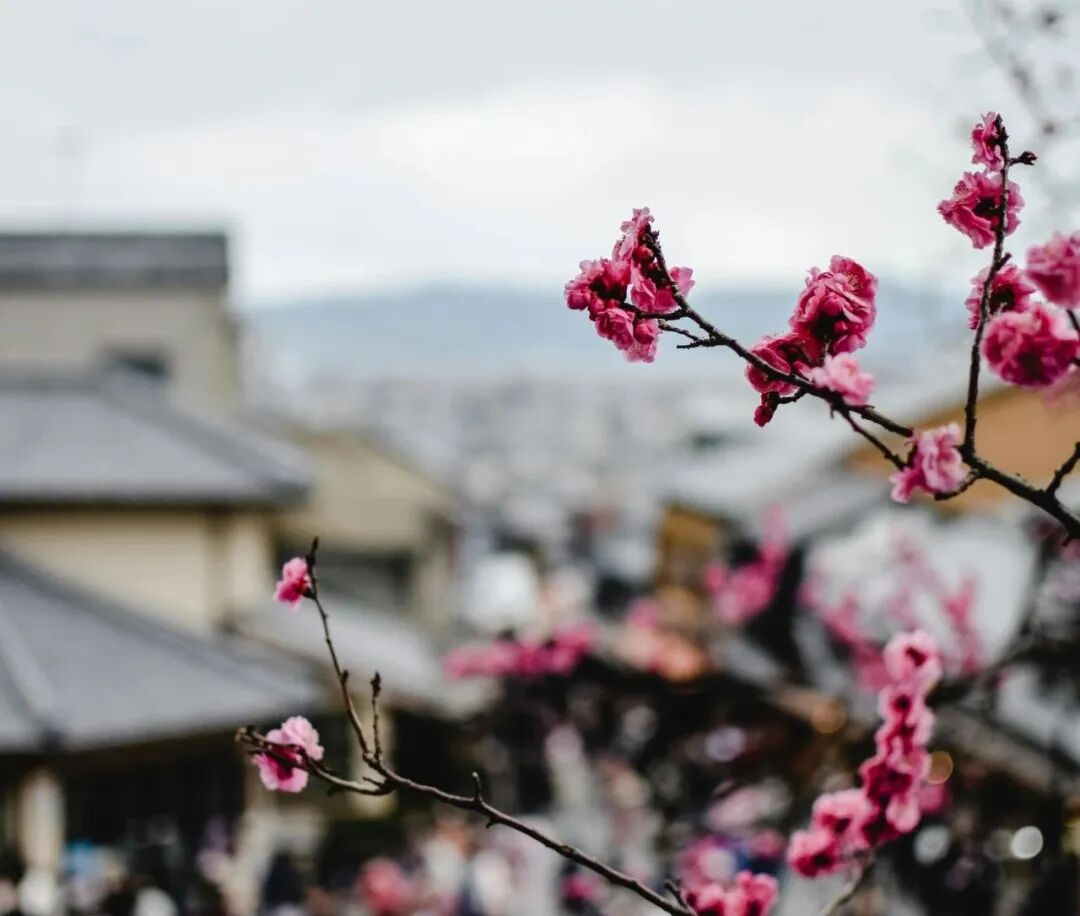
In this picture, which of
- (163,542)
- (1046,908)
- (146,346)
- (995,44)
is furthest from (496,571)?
(995,44)

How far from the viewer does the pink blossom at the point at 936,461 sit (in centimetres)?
207

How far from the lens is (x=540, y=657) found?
10180 mm

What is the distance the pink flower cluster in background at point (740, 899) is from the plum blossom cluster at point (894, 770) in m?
0.26

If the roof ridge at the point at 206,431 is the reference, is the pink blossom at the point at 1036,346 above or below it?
below

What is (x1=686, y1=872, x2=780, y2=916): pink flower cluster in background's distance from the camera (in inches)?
118

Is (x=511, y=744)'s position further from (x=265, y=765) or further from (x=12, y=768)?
(x=265, y=765)

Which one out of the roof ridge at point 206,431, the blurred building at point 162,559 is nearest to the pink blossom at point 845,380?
the blurred building at point 162,559

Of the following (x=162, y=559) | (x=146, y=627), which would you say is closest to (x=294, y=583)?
(x=146, y=627)

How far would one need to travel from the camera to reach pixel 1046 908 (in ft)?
20.3

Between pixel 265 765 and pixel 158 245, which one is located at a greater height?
pixel 158 245

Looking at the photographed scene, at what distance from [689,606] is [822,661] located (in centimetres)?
830

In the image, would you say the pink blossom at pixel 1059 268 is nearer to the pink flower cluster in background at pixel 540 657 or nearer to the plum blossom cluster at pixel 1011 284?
the plum blossom cluster at pixel 1011 284

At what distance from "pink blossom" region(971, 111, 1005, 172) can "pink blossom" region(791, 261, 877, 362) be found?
242 mm

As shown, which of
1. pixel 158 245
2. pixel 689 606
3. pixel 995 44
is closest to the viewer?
pixel 995 44
